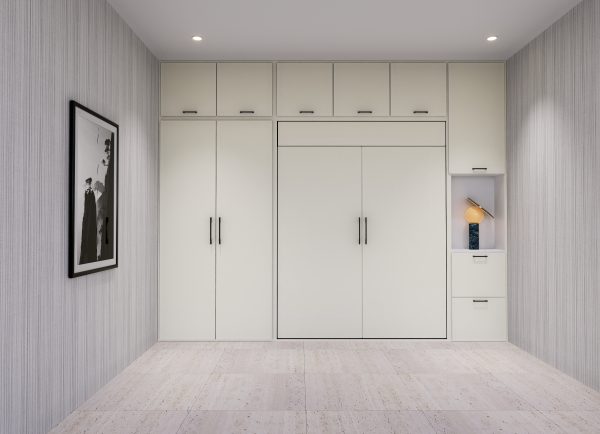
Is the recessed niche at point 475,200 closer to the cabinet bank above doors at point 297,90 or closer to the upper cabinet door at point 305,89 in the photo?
the cabinet bank above doors at point 297,90

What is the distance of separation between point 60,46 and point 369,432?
112 inches

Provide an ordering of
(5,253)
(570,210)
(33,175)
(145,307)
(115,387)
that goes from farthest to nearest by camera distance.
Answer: (145,307), (570,210), (115,387), (33,175), (5,253)

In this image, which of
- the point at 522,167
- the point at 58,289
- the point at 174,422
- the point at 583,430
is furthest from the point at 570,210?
the point at 58,289

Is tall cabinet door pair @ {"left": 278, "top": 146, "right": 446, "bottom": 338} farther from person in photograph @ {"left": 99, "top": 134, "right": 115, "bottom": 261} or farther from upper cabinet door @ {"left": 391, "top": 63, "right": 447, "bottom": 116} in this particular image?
person in photograph @ {"left": 99, "top": 134, "right": 115, "bottom": 261}

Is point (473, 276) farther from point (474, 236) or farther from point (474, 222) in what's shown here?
point (474, 222)

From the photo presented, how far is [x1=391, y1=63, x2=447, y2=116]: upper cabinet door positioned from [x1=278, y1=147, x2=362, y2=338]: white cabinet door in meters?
0.67

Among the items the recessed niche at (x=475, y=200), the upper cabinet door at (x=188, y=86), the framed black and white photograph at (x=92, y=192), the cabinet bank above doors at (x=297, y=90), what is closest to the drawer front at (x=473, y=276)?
the recessed niche at (x=475, y=200)

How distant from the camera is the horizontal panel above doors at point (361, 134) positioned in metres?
4.75

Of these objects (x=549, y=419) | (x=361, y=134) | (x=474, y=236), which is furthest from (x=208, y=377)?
(x=474, y=236)

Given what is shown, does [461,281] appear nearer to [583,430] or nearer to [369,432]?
[583,430]

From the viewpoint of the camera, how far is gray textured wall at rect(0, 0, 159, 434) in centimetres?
232

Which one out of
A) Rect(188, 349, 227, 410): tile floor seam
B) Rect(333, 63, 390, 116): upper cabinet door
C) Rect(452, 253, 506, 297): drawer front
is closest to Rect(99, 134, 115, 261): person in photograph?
Rect(188, 349, 227, 410): tile floor seam

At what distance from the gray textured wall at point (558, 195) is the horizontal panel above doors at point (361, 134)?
78cm

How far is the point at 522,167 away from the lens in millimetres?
4445
